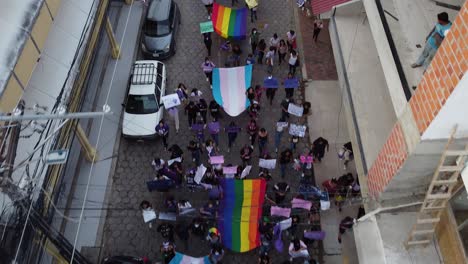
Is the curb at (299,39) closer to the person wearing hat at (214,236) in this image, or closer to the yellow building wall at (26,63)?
the person wearing hat at (214,236)

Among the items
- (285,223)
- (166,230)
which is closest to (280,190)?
(285,223)

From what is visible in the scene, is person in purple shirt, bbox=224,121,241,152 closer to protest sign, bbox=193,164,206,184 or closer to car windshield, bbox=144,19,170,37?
protest sign, bbox=193,164,206,184

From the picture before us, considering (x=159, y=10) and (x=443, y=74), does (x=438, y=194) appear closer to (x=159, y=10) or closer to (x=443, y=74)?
(x=443, y=74)

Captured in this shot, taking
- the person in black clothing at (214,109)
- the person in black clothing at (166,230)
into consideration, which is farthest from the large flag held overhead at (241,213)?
the person in black clothing at (214,109)

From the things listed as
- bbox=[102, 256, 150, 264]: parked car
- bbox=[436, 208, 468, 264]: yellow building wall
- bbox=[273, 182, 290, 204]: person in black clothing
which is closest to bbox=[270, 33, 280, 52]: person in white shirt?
bbox=[273, 182, 290, 204]: person in black clothing

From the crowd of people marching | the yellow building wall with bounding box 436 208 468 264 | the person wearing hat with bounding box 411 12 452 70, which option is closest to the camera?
the yellow building wall with bounding box 436 208 468 264

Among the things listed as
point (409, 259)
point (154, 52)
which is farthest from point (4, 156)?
point (154, 52)

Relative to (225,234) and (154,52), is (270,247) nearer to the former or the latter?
(225,234)
